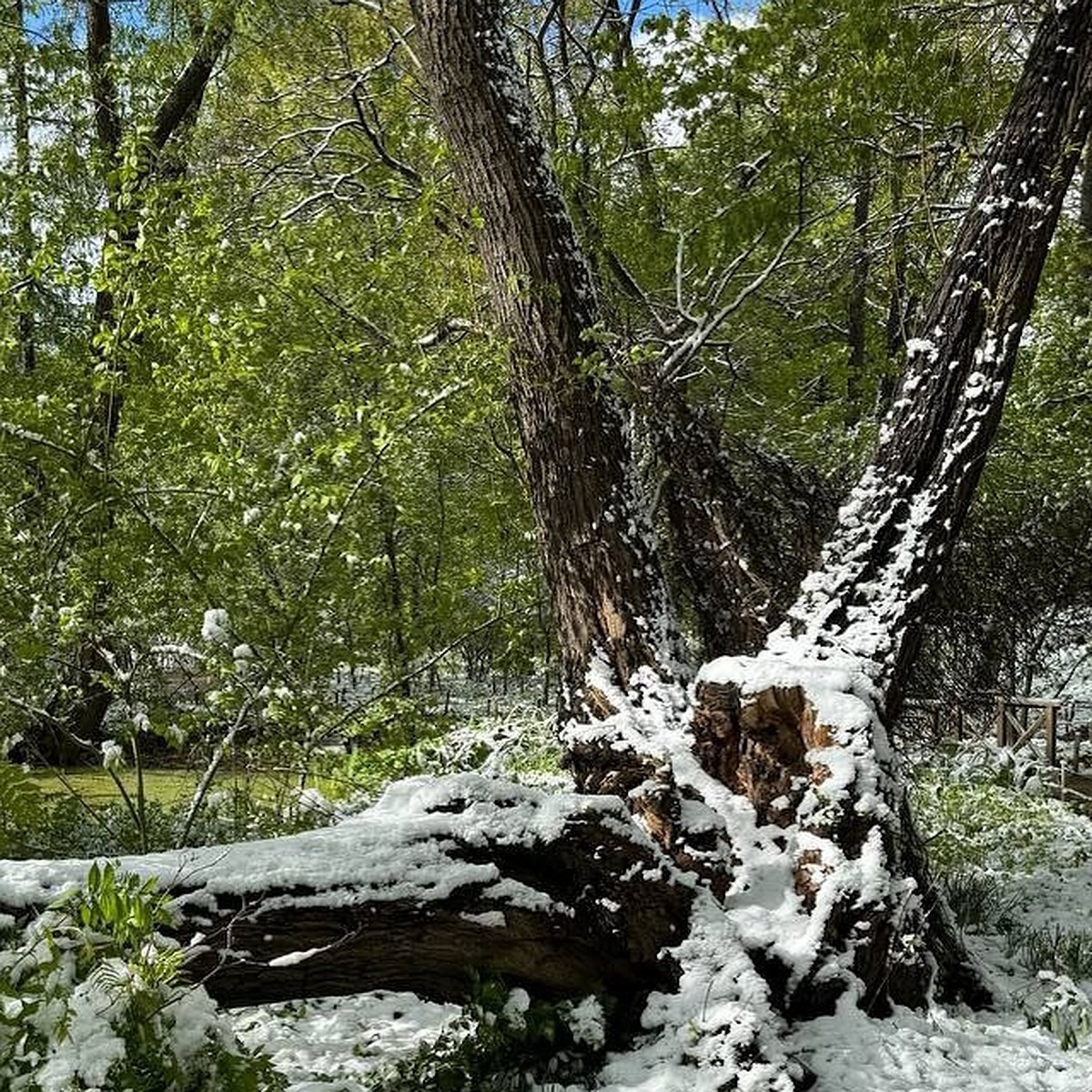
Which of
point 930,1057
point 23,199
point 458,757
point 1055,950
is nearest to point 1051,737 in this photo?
point 458,757

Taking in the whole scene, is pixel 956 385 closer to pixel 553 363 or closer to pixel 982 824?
pixel 553 363

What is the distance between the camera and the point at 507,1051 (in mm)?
3168

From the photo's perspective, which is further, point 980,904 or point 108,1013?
point 980,904

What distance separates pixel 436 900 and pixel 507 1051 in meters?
0.51

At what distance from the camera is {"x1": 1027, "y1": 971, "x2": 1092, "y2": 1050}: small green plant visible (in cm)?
333

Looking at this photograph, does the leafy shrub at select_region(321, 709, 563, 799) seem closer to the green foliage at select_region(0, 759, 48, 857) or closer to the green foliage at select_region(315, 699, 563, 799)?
the green foliage at select_region(315, 699, 563, 799)

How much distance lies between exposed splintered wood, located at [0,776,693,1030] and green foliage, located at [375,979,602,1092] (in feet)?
0.36

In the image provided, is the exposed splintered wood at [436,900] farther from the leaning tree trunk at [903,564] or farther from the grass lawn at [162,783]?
the grass lawn at [162,783]

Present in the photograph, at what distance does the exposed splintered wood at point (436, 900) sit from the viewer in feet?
9.44

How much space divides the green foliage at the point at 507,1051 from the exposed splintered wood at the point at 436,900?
4.3 inches

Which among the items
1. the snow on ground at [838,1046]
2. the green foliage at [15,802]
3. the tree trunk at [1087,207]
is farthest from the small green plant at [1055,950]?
the tree trunk at [1087,207]

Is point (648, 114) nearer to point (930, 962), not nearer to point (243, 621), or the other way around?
point (243, 621)

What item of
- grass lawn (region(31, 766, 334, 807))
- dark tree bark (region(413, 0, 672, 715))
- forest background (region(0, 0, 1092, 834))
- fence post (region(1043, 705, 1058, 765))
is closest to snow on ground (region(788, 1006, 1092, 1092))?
dark tree bark (region(413, 0, 672, 715))

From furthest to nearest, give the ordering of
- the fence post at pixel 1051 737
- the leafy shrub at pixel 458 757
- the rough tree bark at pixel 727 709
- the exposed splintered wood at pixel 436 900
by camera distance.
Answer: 1. the fence post at pixel 1051 737
2. the leafy shrub at pixel 458 757
3. the rough tree bark at pixel 727 709
4. the exposed splintered wood at pixel 436 900
